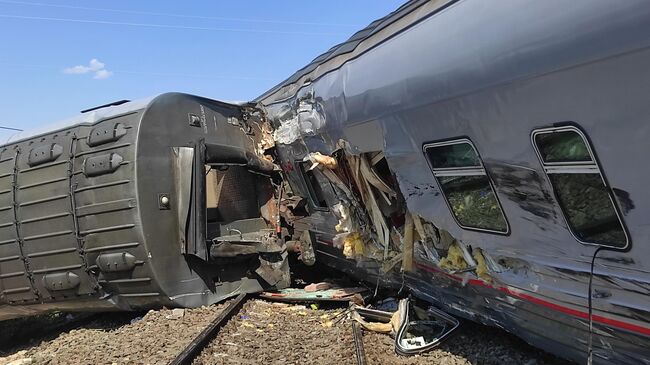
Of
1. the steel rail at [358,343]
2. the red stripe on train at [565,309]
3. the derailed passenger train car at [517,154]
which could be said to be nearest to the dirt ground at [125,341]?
the steel rail at [358,343]

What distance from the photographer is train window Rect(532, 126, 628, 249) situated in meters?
2.99

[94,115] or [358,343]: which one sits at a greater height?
[94,115]

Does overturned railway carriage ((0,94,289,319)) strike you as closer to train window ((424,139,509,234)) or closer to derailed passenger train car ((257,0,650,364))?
derailed passenger train car ((257,0,650,364))

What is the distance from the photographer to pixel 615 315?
3266mm

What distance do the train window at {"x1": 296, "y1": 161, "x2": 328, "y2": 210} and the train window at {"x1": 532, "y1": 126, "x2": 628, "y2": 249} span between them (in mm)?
4843

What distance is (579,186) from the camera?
10.3 ft

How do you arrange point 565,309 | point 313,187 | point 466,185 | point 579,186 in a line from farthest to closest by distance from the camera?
point 313,187, point 466,185, point 565,309, point 579,186

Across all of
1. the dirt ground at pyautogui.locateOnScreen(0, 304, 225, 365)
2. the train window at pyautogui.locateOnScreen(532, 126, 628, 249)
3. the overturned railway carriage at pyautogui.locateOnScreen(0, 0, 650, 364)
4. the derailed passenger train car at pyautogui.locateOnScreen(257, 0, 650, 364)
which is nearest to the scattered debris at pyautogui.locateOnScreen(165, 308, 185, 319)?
the dirt ground at pyautogui.locateOnScreen(0, 304, 225, 365)

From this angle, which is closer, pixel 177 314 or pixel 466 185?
pixel 466 185

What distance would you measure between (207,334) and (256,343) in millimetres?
563

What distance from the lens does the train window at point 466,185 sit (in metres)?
3.97

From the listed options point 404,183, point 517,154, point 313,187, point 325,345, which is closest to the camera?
point 517,154

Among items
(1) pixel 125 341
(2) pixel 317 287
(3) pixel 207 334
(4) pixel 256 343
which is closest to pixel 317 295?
(2) pixel 317 287

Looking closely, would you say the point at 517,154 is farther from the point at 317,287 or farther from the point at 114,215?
the point at 317,287
